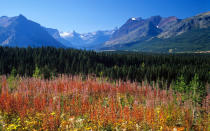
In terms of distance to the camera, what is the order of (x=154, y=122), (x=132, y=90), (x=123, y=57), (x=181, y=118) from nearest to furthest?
(x=154, y=122), (x=181, y=118), (x=132, y=90), (x=123, y=57)

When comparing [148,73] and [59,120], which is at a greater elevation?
[59,120]

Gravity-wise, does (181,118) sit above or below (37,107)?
below

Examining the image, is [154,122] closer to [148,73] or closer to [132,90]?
[132,90]

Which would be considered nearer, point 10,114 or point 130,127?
point 130,127

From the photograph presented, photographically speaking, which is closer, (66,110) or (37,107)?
(37,107)

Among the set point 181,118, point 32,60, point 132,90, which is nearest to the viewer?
point 181,118

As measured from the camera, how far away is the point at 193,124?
10398 millimetres

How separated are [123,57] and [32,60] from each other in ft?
232

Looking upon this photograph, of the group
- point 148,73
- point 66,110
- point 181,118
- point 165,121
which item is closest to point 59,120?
point 66,110

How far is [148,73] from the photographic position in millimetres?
75938

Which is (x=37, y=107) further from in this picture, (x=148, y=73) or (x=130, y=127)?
(x=148, y=73)

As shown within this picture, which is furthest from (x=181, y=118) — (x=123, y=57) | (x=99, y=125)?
(x=123, y=57)

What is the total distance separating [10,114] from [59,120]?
3.76m

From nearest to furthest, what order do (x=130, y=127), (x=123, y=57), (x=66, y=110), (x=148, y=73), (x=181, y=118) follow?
(x=130, y=127) → (x=181, y=118) → (x=66, y=110) → (x=148, y=73) → (x=123, y=57)
